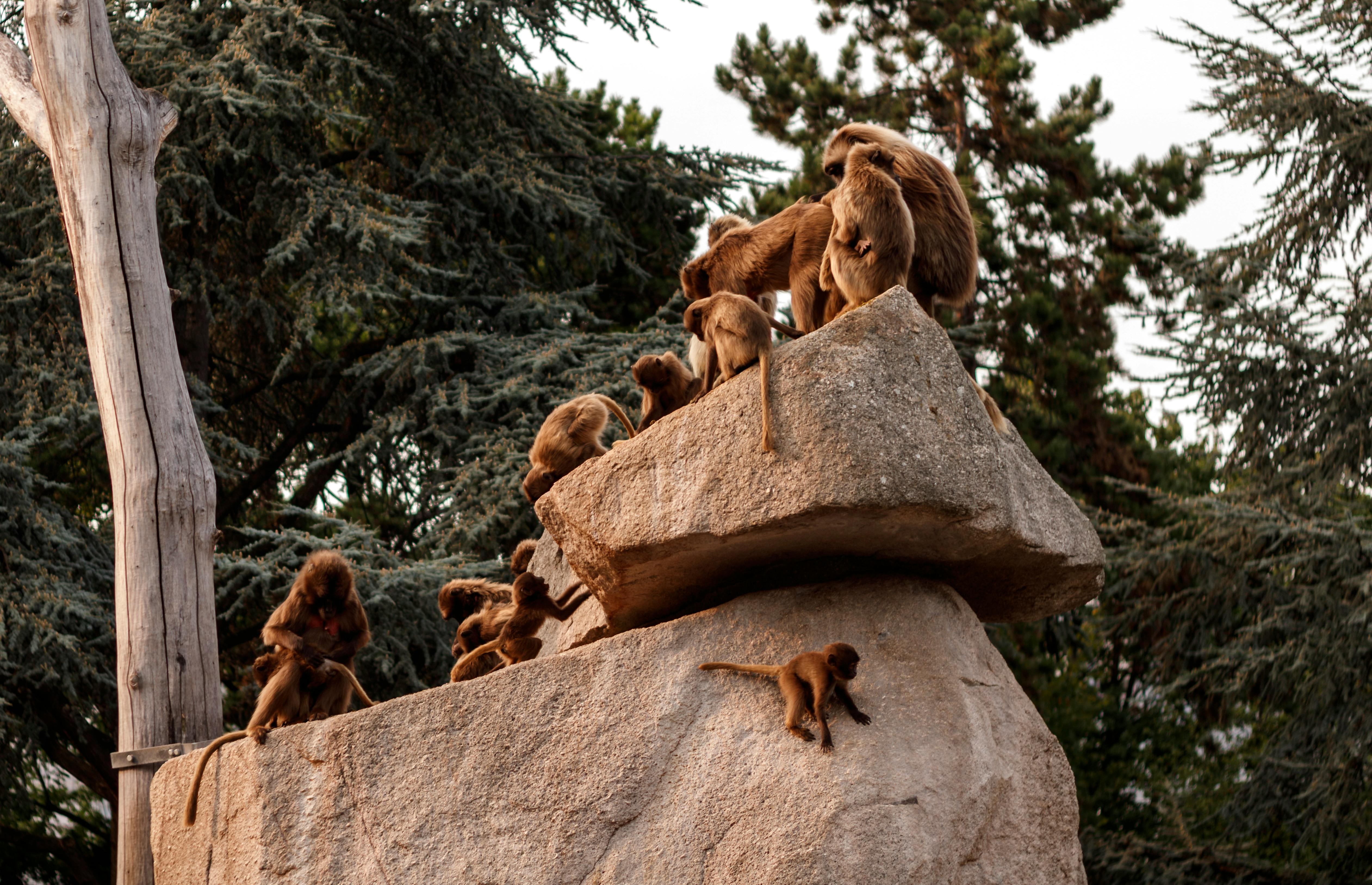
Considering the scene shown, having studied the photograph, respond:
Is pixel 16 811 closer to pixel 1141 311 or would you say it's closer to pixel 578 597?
pixel 578 597

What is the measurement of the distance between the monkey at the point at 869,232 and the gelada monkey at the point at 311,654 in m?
2.67

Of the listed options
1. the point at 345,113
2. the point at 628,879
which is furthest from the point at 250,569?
the point at 628,879

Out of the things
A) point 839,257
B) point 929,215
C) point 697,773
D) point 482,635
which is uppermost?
point 929,215

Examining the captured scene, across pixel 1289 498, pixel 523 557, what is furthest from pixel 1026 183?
pixel 523 557

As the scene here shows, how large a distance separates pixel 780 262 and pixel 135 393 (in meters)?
3.94

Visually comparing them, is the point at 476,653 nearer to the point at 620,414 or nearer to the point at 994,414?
the point at 620,414

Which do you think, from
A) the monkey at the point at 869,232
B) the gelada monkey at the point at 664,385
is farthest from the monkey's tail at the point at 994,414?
the gelada monkey at the point at 664,385

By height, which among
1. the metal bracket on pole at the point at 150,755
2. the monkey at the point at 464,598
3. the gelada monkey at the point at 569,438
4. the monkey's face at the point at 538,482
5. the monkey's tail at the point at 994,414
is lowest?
the metal bracket on pole at the point at 150,755

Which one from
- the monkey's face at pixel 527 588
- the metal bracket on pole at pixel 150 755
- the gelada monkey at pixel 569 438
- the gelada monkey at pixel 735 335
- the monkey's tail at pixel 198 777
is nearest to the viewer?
the gelada monkey at pixel 735 335

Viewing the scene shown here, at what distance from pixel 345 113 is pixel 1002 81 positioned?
26.2 feet

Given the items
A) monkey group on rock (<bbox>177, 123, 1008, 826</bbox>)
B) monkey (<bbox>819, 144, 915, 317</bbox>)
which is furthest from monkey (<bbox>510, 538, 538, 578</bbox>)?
monkey (<bbox>819, 144, 915, 317</bbox>)

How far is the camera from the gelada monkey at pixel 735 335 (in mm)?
4301

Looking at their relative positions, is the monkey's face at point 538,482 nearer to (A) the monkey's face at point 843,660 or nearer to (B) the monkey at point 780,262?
(B) the monkey at point 780,262

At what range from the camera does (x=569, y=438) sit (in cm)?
629
